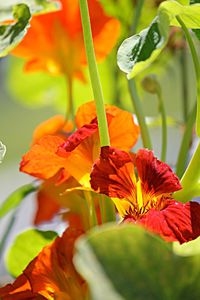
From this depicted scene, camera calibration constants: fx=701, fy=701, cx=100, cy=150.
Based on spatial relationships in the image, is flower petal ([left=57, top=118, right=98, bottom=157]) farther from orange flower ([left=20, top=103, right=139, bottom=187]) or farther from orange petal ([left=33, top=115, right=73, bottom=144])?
orange petal ([left=33, top=115, right=73, bottom=144])

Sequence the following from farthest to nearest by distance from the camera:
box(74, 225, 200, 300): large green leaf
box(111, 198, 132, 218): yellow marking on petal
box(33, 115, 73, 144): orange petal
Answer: box(33, 115, 73, 144): orange petal
box(111, 198, 132, 218): yellow marking on petal
box(74, 225, 200, 300): large green leaf

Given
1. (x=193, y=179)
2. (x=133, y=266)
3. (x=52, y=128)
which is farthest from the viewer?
(x=52, y=128)

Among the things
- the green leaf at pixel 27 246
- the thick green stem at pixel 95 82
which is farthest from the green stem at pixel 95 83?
the green leaf at pixel 27 246

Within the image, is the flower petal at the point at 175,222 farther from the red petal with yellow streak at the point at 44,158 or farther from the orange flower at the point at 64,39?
the orange flower at the point at 64,39

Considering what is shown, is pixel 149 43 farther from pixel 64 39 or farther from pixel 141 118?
pixel 64 39

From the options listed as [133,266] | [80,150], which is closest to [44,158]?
[80,150]

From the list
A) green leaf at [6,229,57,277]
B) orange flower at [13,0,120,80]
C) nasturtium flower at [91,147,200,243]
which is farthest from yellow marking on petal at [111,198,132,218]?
orange flower at [13,0,120,80]

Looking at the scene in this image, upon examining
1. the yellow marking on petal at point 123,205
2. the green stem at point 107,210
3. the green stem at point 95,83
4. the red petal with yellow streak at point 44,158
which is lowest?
the green stem at point 107,210
